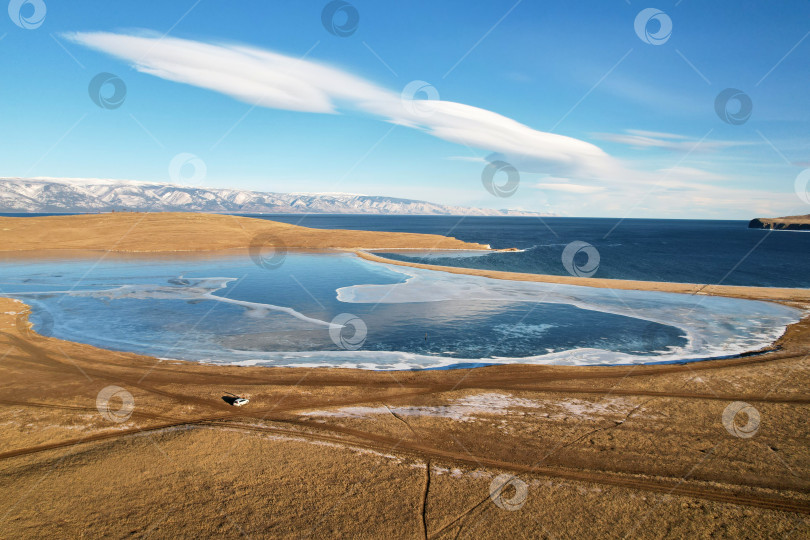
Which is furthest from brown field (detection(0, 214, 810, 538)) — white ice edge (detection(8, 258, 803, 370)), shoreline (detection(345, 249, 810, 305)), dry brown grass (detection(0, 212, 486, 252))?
dry brown grass (detection(0, 212, 486, 252))

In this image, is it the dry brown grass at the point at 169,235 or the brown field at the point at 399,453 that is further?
the dry brown grass at the point at 169,235

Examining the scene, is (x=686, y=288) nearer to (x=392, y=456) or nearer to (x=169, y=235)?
(x=392, y=456)

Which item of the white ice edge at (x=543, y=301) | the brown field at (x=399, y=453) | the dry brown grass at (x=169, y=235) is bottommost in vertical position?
the brown field at (x=399, y=453)

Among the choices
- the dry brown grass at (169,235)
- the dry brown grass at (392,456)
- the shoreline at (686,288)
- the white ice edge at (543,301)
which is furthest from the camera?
the dry brown grass at (169,235)

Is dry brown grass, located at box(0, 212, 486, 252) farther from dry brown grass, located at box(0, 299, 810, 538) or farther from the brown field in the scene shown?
dry brown grass, located at box(0, 299, 810, 538)

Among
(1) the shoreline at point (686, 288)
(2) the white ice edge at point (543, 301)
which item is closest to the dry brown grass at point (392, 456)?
(2) the white ice edge at point (543, 301)

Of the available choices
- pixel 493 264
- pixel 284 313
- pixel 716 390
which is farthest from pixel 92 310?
pixel 493 264

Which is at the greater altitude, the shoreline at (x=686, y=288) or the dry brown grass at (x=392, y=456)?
the shoreline at (x=686, y=288)

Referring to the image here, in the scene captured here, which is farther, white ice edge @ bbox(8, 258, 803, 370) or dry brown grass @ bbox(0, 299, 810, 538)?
white ice edge @ bbox(8, 258, 803, 370)

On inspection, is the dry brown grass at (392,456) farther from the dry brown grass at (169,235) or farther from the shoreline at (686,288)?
the dry brown grass at (169,235)
